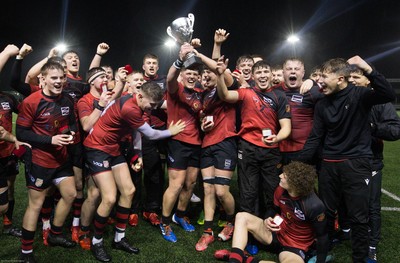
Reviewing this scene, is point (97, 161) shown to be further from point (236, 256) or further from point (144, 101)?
point (236, 256)

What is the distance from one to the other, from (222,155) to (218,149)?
0.09 metres

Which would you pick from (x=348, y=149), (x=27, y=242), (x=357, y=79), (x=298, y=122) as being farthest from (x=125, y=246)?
(x=357, y=79)

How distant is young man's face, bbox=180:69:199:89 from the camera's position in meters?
4.25

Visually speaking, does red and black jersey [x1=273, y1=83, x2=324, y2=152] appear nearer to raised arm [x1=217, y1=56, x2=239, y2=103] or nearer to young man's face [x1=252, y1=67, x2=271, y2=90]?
young man's face [x1=252, y1=67, x2=271, y2=90]

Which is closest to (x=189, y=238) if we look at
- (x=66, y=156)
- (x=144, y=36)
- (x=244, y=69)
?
(x=66, y=156)

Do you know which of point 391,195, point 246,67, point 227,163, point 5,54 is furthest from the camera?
point 391,195

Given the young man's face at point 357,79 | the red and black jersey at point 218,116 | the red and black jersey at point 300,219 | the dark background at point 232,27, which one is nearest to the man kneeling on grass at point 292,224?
the red and black jersey at point 300,219

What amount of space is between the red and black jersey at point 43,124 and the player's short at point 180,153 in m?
1.29

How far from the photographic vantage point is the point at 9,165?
4.03 meters

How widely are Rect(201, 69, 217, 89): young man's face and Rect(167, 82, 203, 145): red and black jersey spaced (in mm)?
158

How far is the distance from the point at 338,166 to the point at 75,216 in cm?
325

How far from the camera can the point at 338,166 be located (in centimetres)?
334

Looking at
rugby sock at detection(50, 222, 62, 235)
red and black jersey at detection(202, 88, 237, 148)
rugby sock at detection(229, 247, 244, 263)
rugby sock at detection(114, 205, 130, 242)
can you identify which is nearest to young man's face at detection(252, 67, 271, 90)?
red and black jersey at detection(202, 88, 237, 148)

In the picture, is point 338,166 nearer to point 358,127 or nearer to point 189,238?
point 358,127
